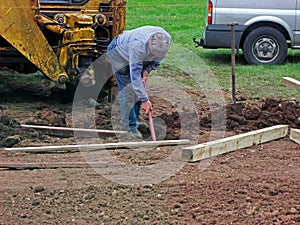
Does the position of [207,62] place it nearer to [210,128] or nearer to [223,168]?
[210,128]

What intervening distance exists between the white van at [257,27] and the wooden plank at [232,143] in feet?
20.7

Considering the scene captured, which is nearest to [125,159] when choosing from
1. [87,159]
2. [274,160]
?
[87,159]

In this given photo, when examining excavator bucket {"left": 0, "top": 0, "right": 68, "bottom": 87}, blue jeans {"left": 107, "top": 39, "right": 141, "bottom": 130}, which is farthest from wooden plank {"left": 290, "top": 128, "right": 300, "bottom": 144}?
excavator bucket {"left": 0, "top": 0, "right": 68, "bottom": 87}

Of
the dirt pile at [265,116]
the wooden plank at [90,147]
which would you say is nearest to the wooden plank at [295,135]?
the dirt pile at [265,116]

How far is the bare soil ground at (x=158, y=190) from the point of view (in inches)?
247

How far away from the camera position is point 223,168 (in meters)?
7.73

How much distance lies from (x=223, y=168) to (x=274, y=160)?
0.69 meters

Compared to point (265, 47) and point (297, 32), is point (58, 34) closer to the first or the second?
point (265, 47)

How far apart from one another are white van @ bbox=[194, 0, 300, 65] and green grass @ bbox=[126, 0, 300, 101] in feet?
1.14

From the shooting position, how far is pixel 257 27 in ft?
50.5

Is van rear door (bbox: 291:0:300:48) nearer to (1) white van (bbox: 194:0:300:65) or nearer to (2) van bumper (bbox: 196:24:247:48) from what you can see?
(1) white van (bbox: 194:0:300:65)

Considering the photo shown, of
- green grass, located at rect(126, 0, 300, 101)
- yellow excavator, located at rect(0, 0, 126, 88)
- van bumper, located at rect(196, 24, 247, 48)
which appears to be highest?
yellow excavator, located at rect(0, 0, 126, 88)

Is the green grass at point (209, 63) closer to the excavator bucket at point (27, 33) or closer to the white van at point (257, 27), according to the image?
the white van at point (257, 27)

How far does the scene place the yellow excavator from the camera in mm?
10203
